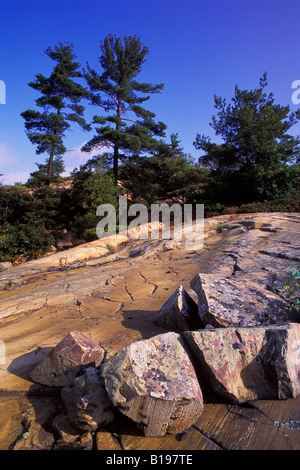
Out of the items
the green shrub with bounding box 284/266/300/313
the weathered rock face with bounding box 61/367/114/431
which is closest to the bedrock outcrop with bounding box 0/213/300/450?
the weathered rock face with bounding box 61/367/114/431

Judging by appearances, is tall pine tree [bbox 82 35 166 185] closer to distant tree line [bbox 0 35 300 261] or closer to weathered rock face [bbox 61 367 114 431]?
distant tree line [bbox 0 35 300 261]

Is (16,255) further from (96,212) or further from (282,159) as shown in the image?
(282,159)

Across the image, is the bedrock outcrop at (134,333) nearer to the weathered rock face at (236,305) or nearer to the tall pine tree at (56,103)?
the weathered rock face at (236,305)

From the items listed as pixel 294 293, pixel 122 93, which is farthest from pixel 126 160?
pixel 294 293

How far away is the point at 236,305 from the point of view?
8.39ft

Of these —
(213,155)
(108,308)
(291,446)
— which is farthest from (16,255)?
(291,446)

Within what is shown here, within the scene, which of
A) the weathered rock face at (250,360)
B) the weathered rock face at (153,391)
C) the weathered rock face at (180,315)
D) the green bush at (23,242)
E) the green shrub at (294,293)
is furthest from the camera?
the green bush at (23,242)

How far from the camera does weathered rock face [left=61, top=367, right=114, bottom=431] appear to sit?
70.2 inches

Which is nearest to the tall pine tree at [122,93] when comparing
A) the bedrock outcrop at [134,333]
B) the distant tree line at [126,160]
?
the distant tree line at [126,160]

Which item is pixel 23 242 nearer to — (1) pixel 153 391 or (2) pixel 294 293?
(2) pixel 294 293

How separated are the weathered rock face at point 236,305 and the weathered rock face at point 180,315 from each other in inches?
7.3

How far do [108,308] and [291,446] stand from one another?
257cm

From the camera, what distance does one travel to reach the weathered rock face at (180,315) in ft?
8.73

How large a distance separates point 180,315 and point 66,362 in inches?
45.2
